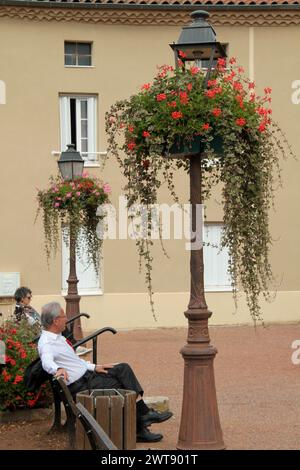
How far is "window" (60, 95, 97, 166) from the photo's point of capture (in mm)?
19312

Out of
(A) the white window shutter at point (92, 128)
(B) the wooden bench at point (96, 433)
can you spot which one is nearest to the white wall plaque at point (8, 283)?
(A) the white window shutter at point (92, 128)

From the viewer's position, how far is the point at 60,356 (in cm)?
732

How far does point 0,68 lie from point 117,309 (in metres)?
5.65

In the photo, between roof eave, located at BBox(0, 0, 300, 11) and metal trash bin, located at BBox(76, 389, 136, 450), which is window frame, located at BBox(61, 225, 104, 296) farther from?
metal trash bin, located at BBox(76, 389, 136, 450)

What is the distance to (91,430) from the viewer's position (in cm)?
498

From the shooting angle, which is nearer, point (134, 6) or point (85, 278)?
point (134, 6)

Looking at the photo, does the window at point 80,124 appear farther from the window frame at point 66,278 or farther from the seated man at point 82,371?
the seated man at point 82,371

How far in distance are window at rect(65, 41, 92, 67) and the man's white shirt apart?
12697 mm

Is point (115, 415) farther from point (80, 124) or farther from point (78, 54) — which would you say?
point (78, 54)

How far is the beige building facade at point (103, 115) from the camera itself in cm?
1881

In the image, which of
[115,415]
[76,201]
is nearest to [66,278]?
[76,201]

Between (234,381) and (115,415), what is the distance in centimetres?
489

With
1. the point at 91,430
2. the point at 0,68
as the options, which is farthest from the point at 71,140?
the point at 91,430

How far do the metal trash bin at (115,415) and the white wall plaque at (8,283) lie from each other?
467 inches
